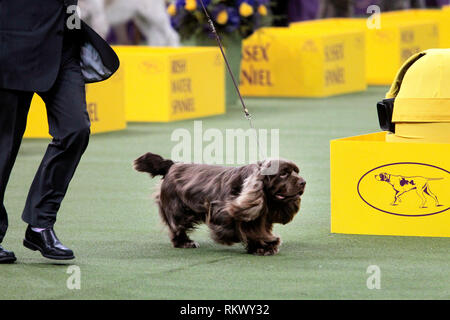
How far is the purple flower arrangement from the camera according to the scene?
1113cm

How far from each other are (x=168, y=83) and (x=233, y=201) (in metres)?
5.51

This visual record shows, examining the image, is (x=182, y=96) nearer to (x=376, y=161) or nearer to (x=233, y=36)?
(x=233, y=36)

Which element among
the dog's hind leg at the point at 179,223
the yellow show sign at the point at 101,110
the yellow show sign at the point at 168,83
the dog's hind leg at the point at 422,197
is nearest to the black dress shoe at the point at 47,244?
the dog's hind leg at the point at 179,223

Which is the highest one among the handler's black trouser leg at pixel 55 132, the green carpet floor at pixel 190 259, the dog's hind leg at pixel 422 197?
the handler's black trouser leg at pixel 55 132

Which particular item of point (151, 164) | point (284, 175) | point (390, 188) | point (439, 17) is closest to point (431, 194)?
point (390, 188)

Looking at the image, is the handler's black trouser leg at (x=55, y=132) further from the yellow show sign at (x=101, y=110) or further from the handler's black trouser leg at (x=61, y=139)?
the yellow show sign at (x=101, y=110)

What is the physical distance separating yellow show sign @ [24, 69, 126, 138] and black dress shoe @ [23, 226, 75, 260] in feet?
14.7

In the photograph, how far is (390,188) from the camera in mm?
5391

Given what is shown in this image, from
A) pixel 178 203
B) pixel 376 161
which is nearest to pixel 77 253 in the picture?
pixel 178 203

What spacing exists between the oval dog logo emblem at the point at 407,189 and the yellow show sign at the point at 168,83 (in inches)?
199

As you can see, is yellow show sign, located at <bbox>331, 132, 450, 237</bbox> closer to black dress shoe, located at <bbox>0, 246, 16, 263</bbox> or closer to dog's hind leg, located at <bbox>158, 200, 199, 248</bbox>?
dog's hind leg, located at <bbox>158, 200, 199, 248</bbox>

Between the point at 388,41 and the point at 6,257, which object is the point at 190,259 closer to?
the point at 6,257

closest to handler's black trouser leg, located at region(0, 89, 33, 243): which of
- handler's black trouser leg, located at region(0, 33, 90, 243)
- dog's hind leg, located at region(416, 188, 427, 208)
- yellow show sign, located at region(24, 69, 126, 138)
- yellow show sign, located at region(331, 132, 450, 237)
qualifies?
handler's black trouser leg, located at region(0, 33, 90, 243)

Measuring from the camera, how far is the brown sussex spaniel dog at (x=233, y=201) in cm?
488
